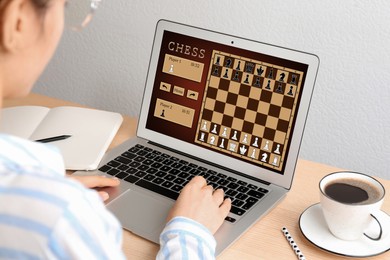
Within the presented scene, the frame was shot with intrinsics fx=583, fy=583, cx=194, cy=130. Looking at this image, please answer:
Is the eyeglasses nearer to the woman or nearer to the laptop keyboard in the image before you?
the woman

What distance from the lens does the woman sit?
1.91 ft

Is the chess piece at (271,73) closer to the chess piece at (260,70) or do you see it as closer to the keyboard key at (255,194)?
the chess piece at (260,70)

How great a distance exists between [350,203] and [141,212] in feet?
1.16

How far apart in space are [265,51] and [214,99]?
145mm

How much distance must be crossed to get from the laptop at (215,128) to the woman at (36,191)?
35cm

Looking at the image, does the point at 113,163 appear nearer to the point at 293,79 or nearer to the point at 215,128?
the point at 215,128

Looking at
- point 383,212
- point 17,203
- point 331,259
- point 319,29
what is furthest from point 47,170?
point 319,29

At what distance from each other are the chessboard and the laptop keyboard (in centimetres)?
6

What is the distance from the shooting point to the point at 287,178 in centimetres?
109

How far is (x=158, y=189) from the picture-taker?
1082 mm

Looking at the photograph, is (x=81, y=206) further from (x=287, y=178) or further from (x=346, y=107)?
(x=346, y=107)

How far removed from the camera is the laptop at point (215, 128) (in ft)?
3.45

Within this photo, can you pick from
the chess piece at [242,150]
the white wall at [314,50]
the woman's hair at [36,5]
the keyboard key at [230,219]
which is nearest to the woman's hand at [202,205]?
the keyboard key at [230,219]

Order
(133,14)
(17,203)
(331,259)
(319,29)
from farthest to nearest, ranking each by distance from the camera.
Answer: (133,14)
(319,29)
(331,259)
(17,203)
